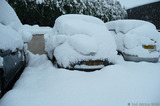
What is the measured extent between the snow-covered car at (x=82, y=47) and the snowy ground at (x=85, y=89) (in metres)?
0.20

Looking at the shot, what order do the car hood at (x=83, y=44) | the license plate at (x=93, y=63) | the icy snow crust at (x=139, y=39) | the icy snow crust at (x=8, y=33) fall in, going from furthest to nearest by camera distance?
1. the icy snow crust at (x=139, y=39)
2. the license plate at (x=93, y=63)
3. the car hood at (x=83, y=44)
4. the icy snow crust at (x=8, y=33)

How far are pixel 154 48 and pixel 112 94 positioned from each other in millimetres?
2618

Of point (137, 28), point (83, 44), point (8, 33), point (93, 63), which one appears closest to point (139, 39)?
point (137, 28)

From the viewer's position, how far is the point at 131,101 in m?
1.83

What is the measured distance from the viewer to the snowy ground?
5.86 ft

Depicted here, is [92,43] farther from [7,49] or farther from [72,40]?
[7,49]

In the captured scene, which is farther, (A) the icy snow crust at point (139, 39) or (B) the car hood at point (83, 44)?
(A) the icy snow crust at point (139, 39)

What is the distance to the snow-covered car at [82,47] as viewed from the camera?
256 centimetres

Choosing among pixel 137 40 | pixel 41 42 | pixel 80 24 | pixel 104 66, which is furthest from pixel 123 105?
pixel 41 42

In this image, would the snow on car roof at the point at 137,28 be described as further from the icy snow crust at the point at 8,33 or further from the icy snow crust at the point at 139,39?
the icy snow crust at the point at 8,33

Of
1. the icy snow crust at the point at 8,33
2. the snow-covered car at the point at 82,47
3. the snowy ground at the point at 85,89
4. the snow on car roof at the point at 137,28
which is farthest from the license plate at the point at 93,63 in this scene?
the snow on car roof at the point at 137,28

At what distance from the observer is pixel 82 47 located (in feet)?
8.19

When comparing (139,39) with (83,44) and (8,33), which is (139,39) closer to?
(83,44)

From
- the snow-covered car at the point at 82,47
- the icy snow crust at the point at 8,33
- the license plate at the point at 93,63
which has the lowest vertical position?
the license plate at the point at 93,63
